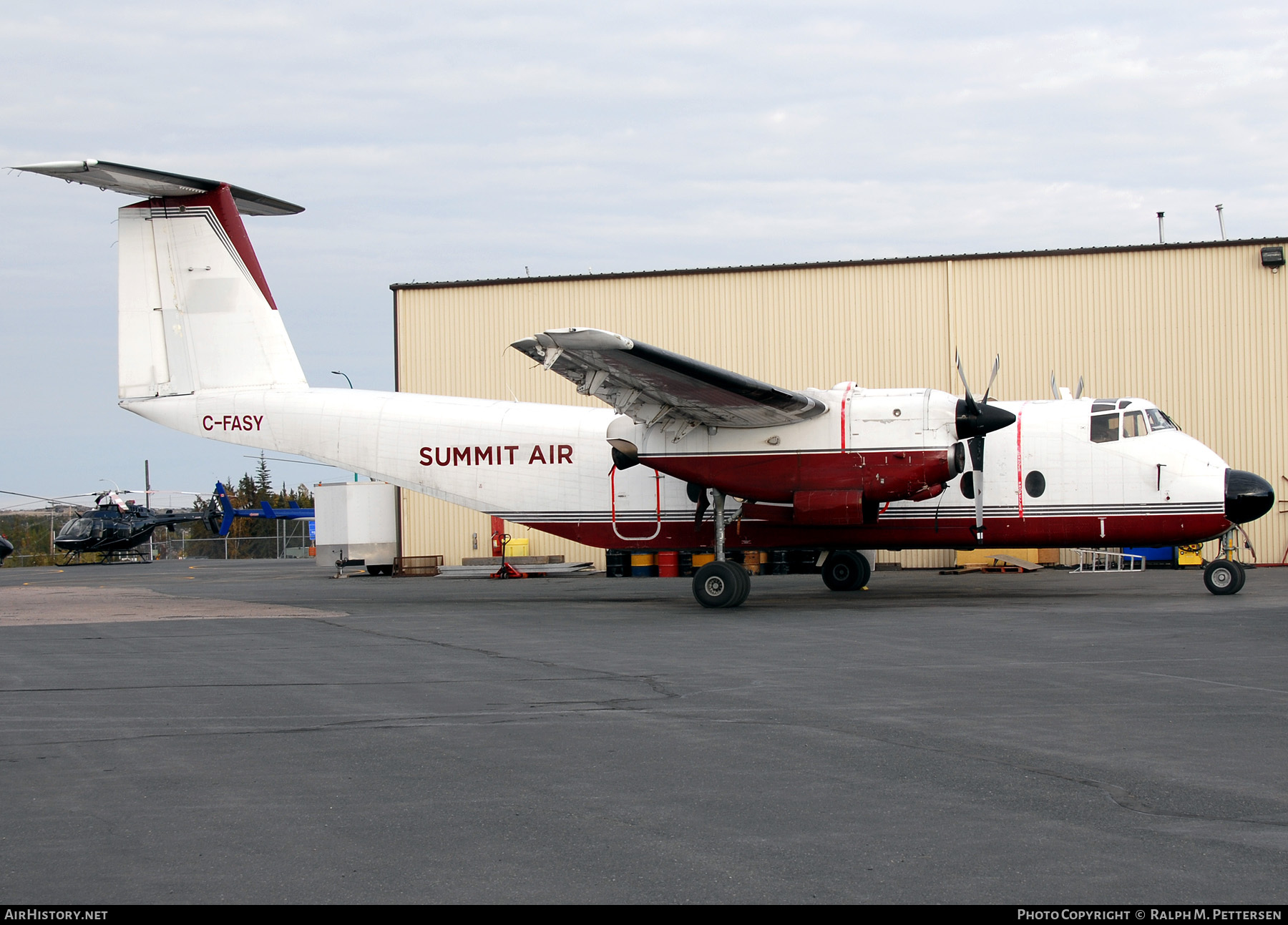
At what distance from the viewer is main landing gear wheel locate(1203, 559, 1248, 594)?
16891 mm

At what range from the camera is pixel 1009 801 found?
5555mm

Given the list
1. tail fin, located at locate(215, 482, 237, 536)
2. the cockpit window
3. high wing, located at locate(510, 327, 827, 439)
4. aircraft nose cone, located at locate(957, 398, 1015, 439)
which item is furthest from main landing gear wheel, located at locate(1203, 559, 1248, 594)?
tail fin, located at locate(215, 482, 237, 536)

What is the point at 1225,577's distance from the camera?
1695 cm

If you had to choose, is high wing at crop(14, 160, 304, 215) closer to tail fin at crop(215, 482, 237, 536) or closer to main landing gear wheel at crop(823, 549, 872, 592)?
main landing gear wheel at crop(823, 549, 872, 592)

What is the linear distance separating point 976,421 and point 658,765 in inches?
442

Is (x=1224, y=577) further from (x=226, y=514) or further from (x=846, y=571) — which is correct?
(x=226, y=514)

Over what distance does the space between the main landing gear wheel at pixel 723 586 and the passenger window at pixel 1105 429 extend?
6.15 meters

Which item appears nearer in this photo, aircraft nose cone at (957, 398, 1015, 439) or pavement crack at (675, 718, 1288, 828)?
pavement crack at (675, 718, 1288, 828)

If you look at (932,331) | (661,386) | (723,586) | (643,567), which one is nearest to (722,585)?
(723,586)

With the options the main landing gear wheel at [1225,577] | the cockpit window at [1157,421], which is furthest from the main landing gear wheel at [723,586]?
the main landing gear wheel at [1225,577]

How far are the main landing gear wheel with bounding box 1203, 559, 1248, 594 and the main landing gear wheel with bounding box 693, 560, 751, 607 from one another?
285 inches

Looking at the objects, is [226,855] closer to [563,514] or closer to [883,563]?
[563,514]
